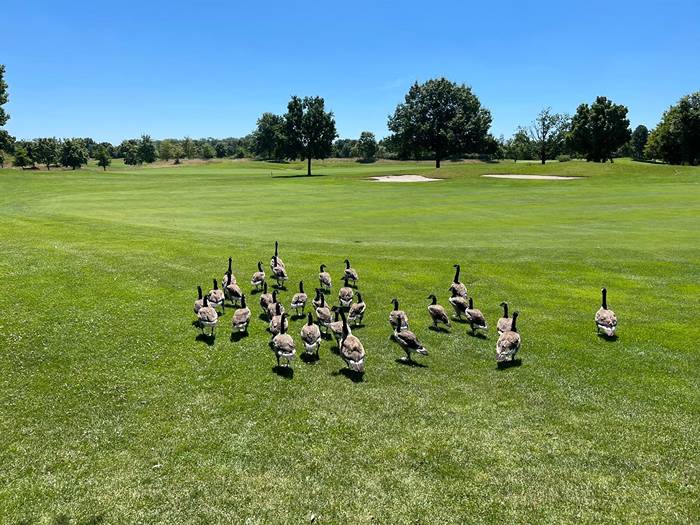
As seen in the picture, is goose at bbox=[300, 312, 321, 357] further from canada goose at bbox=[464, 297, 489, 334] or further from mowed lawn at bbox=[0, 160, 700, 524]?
canada goose at bbox=[464, 297, 489, 334]

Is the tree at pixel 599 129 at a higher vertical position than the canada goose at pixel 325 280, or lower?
higher

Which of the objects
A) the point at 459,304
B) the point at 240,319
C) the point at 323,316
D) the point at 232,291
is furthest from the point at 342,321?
the point at 232,291

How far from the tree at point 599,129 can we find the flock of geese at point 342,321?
151413 mm

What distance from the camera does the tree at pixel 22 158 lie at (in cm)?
16788

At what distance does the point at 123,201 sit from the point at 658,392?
180 ft

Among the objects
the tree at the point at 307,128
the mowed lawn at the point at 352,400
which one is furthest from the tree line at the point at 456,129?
the mowed lawn at the point at 352,400

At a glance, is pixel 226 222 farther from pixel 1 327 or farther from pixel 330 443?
pixel 330 443

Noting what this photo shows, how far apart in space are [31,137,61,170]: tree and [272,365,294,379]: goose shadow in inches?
7624

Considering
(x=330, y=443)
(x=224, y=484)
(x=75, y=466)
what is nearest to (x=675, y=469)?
(x=330, y=443)

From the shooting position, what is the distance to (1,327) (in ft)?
49.0

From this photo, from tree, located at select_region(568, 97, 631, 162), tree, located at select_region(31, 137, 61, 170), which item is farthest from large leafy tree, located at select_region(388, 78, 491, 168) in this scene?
tree, located at select_region(31, 137, 61, 170)

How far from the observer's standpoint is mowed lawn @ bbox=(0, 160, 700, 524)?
877 cm

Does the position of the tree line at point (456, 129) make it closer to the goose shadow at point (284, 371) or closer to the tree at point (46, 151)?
the tree at point (46, 151)

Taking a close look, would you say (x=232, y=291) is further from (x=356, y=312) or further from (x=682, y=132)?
(x=682, y=132)
